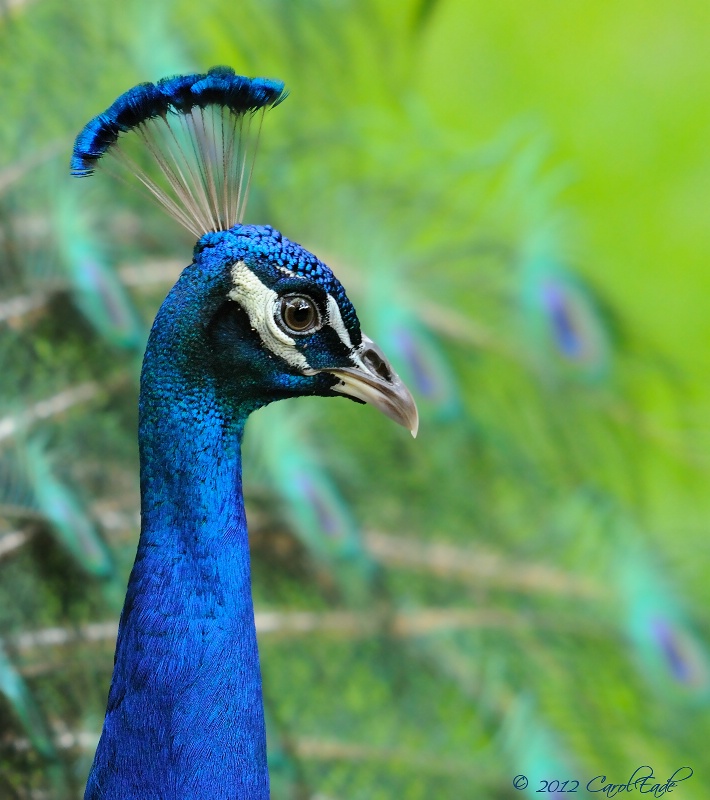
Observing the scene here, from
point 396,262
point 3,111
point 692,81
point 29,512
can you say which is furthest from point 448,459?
point 692,81

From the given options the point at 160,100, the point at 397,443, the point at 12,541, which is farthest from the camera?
the point at 397,443

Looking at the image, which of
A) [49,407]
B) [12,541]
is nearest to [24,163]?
[49,407]

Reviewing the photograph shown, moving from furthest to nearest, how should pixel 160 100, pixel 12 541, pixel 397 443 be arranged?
pixel 397 443, pixel 12 541, pixel 160 100

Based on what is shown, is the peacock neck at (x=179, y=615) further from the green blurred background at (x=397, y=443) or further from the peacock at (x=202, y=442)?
the green blurred background at (x=397, y=443)

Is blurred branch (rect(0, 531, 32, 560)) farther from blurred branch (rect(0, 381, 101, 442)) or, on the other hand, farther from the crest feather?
the crest feather

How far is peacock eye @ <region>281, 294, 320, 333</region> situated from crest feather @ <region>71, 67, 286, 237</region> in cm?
8

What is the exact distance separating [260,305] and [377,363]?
99mm

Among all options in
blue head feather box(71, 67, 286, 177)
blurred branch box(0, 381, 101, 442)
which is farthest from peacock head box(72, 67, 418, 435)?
blurred branch box(0, 381, 101, 442)

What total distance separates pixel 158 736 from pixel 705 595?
0.89m

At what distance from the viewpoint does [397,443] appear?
4.63 ft

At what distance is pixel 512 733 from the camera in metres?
1.38

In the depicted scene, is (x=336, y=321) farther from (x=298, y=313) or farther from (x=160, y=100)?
(x=160, y=100)

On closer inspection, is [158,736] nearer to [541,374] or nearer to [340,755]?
[340,755]

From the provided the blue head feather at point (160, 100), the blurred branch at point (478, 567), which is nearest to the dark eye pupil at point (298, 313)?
the blue head feather at point (160, 100)
